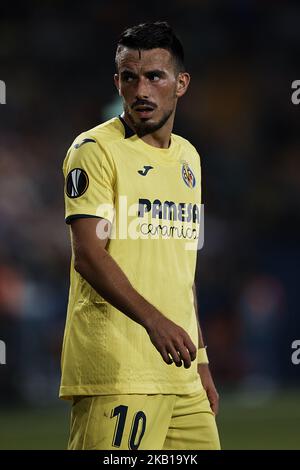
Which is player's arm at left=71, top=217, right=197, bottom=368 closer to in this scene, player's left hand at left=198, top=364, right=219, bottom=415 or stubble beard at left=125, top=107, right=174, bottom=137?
stubble beard at left=125, top=107, right=174, bottom=137

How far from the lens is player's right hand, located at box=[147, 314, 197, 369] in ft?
10.2

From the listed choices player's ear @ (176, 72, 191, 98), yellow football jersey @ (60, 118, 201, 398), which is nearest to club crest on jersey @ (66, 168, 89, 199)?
yellow football jersey @ (60, 118, 201, 398)

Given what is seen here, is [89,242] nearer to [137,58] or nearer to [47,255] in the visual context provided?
[137,58]

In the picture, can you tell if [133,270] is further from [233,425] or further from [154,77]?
[233,425]

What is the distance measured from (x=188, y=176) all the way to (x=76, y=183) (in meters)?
0.53

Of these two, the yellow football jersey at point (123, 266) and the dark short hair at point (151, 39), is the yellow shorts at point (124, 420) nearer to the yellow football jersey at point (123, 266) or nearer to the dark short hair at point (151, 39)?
the yellow football jersey at point (123, 266)

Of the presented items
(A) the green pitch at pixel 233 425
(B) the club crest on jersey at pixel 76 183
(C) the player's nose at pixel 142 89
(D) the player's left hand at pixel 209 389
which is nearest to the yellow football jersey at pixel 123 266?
(B) the club crest on jersey at pixel 76 183

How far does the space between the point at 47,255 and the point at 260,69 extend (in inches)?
170

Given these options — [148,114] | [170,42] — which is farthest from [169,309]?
[170,42]

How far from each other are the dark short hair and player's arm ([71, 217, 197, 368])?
68cm

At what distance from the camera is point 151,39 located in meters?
3.60

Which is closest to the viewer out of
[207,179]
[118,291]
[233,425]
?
[118,291]

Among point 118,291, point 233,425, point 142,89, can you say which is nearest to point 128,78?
point 142,89

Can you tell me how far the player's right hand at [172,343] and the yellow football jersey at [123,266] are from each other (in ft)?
1.01
